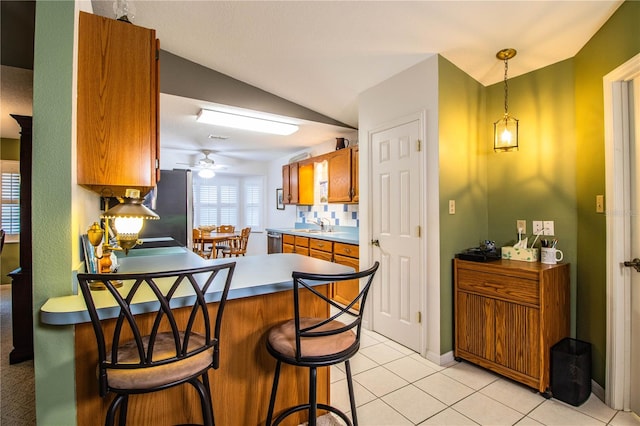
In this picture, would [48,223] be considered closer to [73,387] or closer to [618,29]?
[73,387]

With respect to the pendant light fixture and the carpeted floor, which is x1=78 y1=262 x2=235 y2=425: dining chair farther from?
the pendant light fixture

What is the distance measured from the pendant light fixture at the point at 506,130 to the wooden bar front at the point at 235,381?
1887mm

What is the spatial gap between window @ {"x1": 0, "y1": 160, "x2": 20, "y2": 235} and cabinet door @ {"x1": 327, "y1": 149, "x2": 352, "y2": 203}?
5106 millimetres

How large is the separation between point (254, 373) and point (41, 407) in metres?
0.84

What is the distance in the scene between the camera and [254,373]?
1598 millimetres

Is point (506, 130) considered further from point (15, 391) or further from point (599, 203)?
→ point (15, 391)

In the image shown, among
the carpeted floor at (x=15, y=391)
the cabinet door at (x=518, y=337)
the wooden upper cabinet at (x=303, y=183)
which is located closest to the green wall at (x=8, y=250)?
the carpeted floor at (x=15, y=391)

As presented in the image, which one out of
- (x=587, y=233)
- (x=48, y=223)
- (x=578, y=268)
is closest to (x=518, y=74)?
(x=587, y=233)

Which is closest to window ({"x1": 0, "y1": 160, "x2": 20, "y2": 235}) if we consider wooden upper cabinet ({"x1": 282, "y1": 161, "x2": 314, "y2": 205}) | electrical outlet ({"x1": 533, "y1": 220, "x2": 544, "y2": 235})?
wooden upper cabinet ({"x1": 282, "y1": 161, "x2": 314, "y2": 205})

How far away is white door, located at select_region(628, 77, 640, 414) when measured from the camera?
1831mm

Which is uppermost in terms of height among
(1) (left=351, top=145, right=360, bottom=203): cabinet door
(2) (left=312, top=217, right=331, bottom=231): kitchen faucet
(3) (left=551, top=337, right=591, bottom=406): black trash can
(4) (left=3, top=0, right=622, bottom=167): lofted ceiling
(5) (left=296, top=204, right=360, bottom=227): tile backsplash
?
(4) (left=3, top=0, right=622, bottom=167): lofted ceiling

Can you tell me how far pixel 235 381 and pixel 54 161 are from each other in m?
1.29

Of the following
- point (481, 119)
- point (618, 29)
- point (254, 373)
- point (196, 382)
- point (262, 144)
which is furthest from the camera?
point (262, 144)

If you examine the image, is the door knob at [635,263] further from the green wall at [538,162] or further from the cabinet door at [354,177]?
the cabinet door at [354,177]
